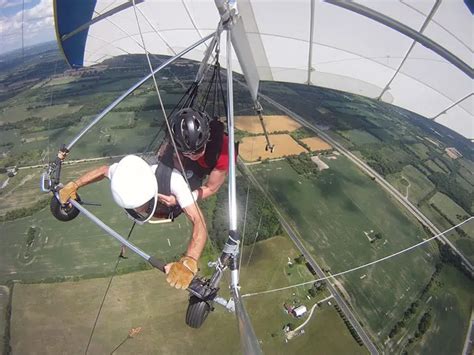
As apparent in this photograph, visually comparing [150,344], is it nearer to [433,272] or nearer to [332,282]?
[332,282]

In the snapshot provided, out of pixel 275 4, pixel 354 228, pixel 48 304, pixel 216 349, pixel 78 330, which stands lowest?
pixel 78 330

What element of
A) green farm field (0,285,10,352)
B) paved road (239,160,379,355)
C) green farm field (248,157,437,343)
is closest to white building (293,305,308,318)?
paved road (239,160,379,355)

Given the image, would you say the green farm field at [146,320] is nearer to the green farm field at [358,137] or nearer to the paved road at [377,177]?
the paved road at [377,177]

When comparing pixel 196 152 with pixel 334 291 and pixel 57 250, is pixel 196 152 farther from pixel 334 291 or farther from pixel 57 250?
pixel 57 250

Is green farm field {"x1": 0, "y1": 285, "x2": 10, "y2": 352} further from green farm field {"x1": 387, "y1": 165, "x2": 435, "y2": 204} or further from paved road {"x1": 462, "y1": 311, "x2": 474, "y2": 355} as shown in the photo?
paved road {"x1": 462, "y1": 311, "x2": 474, "y2": 355}

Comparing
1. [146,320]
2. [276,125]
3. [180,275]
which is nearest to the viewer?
[180,275]

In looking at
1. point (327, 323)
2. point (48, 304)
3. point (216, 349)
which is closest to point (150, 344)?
point (216, 349)

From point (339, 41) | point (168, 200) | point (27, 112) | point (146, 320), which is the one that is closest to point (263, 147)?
point (339, 41)
